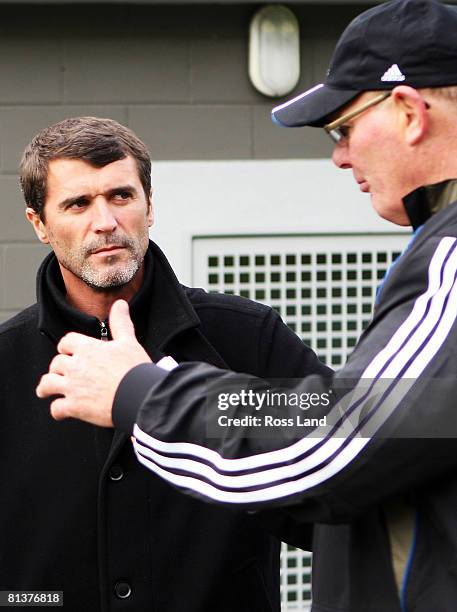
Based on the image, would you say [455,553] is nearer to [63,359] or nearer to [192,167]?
[63,359]

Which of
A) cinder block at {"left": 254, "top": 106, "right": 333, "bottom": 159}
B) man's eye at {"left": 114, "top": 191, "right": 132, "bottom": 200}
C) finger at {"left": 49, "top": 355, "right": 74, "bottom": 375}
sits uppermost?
cinder block at {"left": 254, "top": 106, "right": 333, "bottom": 159}

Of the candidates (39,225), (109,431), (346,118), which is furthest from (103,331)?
(346,118)

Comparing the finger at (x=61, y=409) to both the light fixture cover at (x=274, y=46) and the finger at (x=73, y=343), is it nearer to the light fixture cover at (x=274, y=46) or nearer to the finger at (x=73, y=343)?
the finger at (x=73, y=343)

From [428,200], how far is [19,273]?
2753mm

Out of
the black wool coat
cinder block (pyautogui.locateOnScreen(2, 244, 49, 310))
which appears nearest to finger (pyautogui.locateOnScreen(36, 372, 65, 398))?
the black wool coat

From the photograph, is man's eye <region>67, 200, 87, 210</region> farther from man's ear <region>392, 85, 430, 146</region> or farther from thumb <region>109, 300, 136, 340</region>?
man's ear <region>392, 85, 430, 146</region>

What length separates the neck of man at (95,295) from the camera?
2734mm

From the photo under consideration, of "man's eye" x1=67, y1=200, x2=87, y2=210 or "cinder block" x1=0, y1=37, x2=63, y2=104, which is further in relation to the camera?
"cinder block" x1=0, y1=37, x2=63, y2=104

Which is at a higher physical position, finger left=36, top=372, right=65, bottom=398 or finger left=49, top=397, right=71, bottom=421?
finger left=36, top=372, right=65, bottom=398

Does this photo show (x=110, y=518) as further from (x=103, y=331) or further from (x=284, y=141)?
(x=284, y=141)

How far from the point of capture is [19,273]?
172 inches

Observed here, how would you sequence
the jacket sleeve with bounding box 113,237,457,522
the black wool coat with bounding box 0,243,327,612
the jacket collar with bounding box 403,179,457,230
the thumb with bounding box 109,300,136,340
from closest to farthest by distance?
the jacket sleeve with bounding box 113,237,457,522 → the jacket collar with bounding box 403,179,457,230 → the thumb with bounding box 109,300,136,340 → the black wool coat with bounding box 0,243,327,612

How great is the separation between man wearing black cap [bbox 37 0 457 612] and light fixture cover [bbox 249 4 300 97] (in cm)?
242

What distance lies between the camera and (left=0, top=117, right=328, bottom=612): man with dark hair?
254cm
